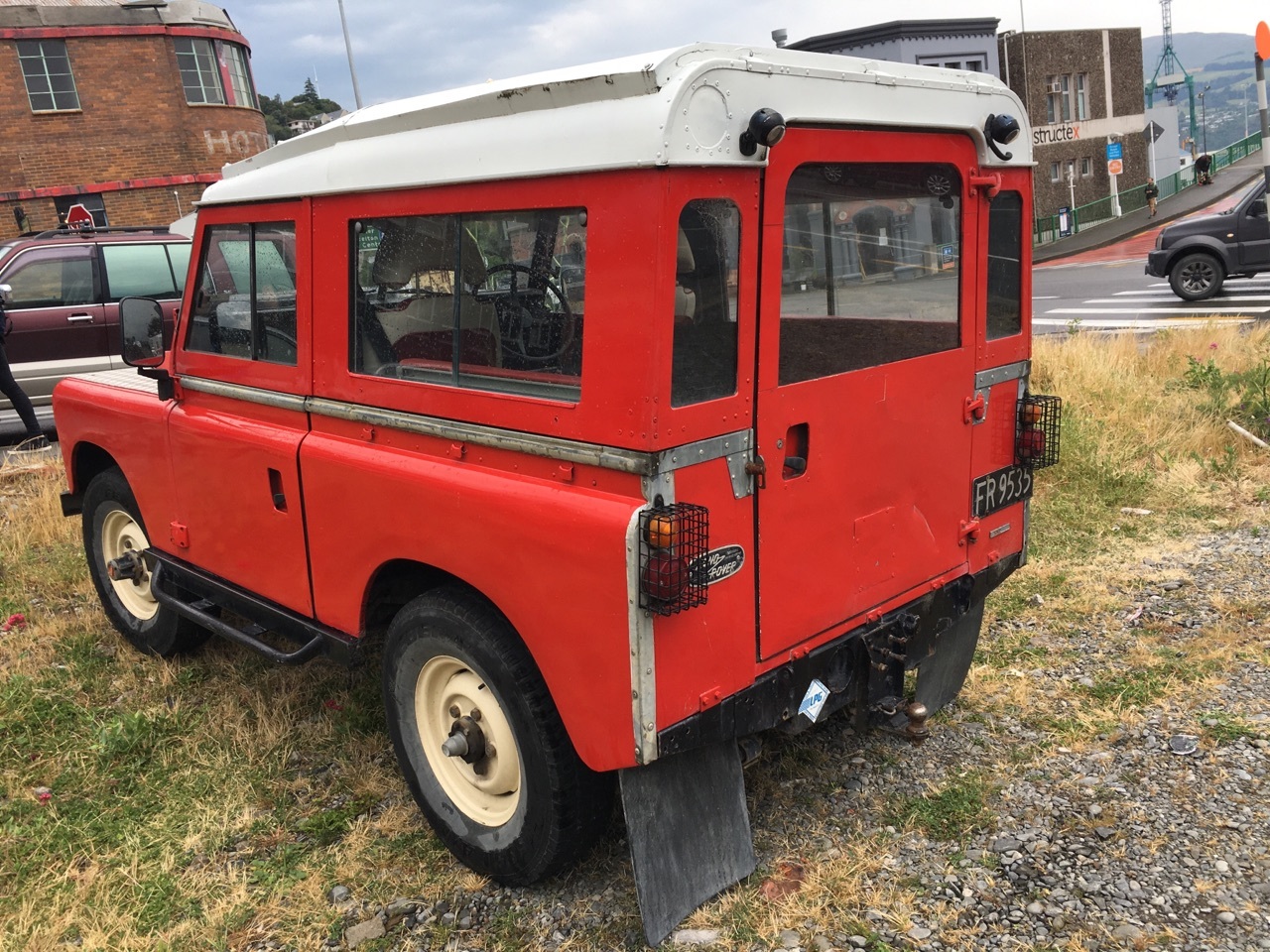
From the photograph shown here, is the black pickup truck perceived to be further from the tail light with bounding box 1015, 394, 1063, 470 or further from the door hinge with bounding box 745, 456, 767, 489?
the door hinge with bounding box 745, 456, 767, 489

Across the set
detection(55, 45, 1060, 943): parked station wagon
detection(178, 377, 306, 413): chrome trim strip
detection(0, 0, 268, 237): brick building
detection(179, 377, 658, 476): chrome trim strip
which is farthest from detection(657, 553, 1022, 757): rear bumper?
detection(0, 0, 268, 237): brick building

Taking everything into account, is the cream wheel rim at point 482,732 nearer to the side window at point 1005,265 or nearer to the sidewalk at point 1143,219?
the side window at point 1005,265

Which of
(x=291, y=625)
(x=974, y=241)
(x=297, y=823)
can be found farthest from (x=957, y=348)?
(x=297, y=823)

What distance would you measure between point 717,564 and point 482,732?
1.06m

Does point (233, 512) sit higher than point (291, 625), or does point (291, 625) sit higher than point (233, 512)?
point (233, 512)

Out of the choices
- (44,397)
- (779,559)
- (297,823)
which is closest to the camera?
(779,559)

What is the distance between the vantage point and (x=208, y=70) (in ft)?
83.6

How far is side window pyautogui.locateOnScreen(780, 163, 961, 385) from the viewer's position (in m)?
2.89

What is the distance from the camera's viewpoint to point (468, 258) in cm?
300

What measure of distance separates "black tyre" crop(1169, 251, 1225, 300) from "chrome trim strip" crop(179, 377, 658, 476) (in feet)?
53.8

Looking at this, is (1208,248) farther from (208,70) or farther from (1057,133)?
(1057,133)

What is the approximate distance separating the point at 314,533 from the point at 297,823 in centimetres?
108

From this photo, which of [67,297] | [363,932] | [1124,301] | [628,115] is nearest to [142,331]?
[363,932]

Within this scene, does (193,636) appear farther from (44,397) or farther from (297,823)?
(44,397)
